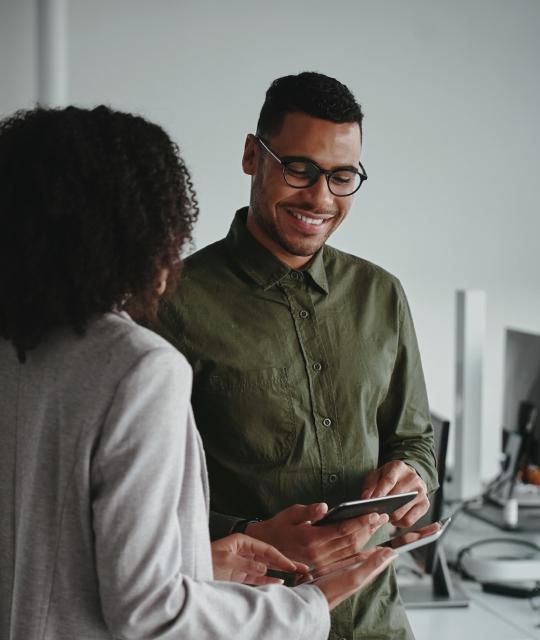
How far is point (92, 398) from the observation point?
106 cm

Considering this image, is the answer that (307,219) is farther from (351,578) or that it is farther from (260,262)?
(351,578)

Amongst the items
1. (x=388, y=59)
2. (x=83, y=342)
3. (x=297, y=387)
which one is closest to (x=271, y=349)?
(x=297, y=387)

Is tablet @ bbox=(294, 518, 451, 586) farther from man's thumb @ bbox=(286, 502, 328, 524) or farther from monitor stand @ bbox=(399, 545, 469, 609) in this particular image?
monitor stand @ bbox=(399, 545, 469, 609)

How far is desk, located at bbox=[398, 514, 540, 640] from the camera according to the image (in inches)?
95.9

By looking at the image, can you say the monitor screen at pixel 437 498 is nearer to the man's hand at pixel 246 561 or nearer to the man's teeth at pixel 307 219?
the man's teeth at pixel 307 219

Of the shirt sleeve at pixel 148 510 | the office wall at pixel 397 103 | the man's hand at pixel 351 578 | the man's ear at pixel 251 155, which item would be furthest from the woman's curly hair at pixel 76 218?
the office wall at pixel 397 103

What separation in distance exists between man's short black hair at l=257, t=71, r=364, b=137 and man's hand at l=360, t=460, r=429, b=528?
0.61m

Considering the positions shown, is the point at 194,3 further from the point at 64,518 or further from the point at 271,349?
the point at 64,518

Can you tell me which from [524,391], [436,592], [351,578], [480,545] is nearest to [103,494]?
[351,578]

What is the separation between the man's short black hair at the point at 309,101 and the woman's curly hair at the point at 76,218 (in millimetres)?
640

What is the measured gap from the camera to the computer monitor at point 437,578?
264 cm

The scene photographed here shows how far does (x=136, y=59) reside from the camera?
14.3 feet

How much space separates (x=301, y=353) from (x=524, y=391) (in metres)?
1.90

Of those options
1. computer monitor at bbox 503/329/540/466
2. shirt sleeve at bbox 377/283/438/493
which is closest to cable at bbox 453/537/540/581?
computer monitor at bbox 503/329/540/466
